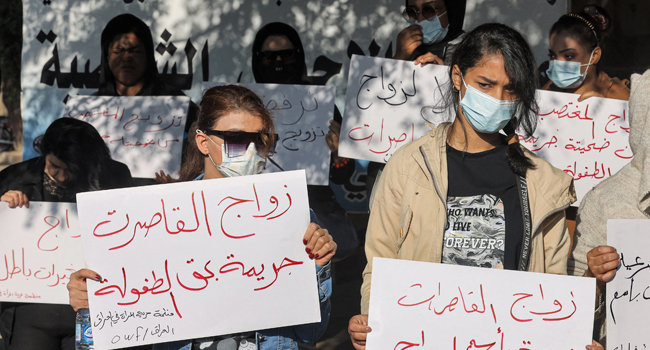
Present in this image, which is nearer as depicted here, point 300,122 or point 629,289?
point 629,289

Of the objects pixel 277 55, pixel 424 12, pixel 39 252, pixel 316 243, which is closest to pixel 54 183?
pixel 39 252

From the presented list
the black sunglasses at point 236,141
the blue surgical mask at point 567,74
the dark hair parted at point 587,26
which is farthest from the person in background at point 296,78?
the black sunglasses at point 236,141

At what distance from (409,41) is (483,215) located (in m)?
2.36

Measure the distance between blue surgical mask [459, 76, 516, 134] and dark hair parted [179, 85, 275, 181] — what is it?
81 centimetres

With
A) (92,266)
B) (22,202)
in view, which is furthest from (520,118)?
(22,202)

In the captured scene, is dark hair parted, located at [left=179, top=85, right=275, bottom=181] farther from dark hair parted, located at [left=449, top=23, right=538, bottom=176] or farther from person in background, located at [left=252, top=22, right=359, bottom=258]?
person in background, located at [left=252, top=22, right=359, bottom=258]

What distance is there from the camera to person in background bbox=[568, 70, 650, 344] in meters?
2.02

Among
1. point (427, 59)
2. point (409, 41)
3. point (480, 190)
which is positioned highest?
point (409, 41)

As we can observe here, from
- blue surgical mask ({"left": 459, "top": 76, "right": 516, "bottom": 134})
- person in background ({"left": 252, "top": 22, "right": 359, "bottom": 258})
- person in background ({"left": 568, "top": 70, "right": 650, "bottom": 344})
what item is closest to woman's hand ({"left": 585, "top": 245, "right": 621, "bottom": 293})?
person in background ({"left": 568, "top": 70, "right": 650, "bottom": 344})

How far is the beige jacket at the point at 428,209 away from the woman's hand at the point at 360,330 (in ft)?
0.30

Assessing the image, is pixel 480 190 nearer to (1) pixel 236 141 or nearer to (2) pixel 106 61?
(1) pixel 236 141

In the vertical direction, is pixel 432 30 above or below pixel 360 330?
above

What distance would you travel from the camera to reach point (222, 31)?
627 cm

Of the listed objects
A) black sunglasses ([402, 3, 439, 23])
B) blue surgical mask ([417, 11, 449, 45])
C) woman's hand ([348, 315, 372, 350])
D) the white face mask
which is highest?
black sunglasses ([402, 3, 439, 23])
